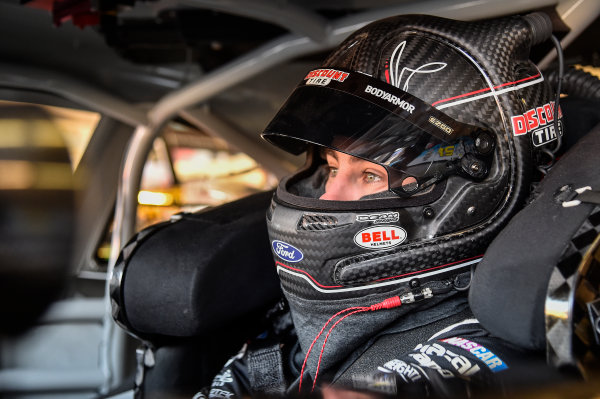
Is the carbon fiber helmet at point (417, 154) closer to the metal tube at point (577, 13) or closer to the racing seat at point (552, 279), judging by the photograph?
the racing seat at point (552, 279)

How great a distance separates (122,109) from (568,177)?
6.02ft

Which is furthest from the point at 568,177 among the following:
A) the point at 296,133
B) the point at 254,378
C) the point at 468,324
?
the point at 254,378

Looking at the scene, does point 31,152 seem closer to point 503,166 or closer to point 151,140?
point 151,140

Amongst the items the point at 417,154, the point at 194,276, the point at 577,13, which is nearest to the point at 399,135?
the point at 417,154

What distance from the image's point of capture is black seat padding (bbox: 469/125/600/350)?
63 centimetres

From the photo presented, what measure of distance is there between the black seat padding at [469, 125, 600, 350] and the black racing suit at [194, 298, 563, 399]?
0.05m

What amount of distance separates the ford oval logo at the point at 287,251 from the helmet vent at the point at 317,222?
0.13 ft

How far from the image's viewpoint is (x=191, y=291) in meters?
1.03

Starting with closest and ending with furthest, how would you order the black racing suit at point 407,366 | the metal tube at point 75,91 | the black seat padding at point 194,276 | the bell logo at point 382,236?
Result: the black racing suit at point 407,366
the bell logo at point 382,236
the black seat padding at point 194,276
the metal tube at point 75,91

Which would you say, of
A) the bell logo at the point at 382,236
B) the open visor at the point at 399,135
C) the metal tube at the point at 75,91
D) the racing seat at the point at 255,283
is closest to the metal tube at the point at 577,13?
the racing seat at the point at 255,283

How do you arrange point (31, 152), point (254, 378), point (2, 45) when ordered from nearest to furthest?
point (254, 378), point (2, 45), point (31, 152)

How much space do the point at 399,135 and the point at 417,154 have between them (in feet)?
0.13

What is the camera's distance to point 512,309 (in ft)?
2.11

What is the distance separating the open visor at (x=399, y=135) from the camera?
84cm
